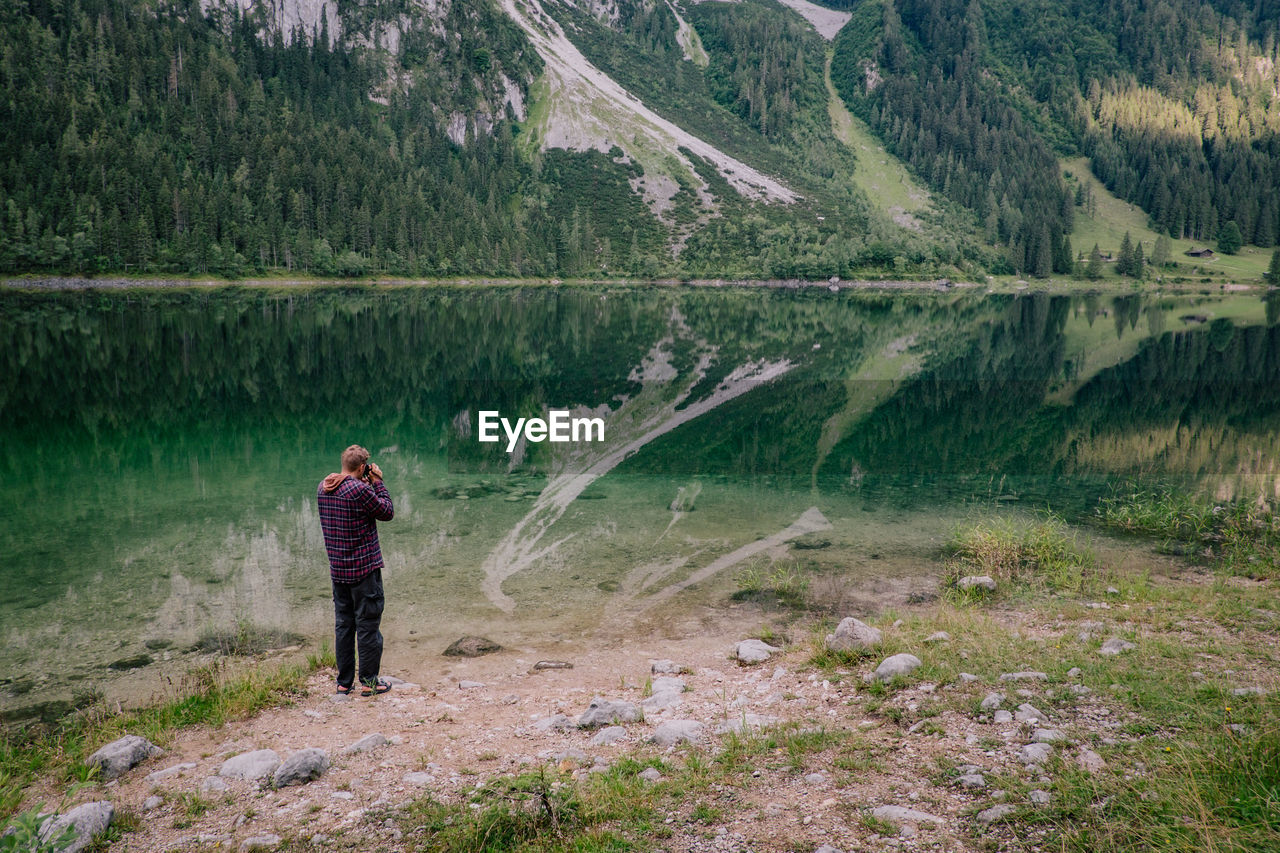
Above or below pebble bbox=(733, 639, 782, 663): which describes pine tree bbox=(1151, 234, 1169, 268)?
above

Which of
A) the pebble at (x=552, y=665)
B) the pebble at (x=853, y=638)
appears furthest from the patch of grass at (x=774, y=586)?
the pebble at (x=552, y=665)

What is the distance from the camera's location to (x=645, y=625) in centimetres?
1258

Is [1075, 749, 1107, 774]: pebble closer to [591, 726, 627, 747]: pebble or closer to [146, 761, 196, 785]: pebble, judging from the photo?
[591, 726, 627, 747]: pebble

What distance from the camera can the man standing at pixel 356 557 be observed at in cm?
910

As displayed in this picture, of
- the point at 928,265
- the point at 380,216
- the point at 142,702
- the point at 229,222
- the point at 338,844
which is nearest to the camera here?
the point at 338,844

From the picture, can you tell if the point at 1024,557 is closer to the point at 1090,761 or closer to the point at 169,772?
the point at 1090,761

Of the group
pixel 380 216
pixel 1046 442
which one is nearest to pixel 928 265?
pixel 380 216

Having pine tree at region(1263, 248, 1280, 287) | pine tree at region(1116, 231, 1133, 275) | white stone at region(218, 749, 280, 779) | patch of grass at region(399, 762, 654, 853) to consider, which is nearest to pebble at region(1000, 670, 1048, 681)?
patch of grass at region(399, 762, 654, 853)

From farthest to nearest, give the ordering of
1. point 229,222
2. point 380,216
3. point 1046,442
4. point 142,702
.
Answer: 1. point 380,216
2. point 229,222
3. point 1046,442
4. point 142,702

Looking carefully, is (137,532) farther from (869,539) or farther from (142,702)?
(869,539)

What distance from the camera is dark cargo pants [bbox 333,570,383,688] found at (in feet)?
31.0

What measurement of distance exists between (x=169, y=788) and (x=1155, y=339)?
7065 cm

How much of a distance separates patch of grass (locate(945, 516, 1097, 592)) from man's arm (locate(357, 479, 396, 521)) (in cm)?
1009

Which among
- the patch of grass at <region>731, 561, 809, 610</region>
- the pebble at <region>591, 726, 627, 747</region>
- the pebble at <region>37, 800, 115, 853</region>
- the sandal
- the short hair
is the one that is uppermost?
the short hair
